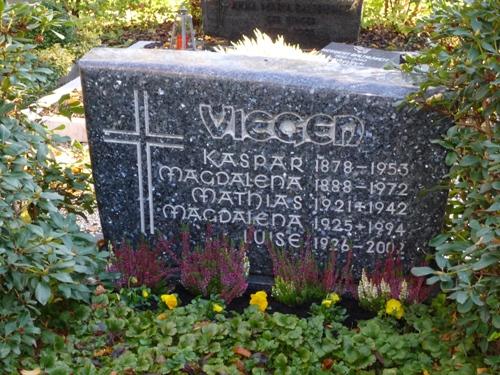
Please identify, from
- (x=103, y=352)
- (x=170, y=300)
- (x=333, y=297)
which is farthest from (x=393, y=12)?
(x=103, y=352)

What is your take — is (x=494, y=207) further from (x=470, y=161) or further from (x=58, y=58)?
(x=58, y=58)

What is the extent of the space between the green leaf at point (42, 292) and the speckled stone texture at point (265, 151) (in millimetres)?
883

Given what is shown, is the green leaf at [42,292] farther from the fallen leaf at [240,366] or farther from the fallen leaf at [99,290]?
the fallen leaf at [240,366]

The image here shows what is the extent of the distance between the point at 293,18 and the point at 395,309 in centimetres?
549

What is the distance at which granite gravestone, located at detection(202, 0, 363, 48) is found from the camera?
8445 millimetres

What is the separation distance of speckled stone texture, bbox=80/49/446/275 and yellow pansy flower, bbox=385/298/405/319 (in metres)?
0.37

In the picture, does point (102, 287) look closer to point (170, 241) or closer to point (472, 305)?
point (170, 241)

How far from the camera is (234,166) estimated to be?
379 centimetres

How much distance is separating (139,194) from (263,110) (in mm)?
781

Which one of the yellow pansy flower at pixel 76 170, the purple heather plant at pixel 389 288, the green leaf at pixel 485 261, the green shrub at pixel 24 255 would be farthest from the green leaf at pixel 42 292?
the green leaf at pixel 485 261

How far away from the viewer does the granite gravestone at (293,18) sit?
845 cm

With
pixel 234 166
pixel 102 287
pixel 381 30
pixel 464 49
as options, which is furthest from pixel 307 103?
pixel 381 30

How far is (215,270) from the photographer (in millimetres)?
3801

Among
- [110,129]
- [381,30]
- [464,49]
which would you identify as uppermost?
[464,49]
